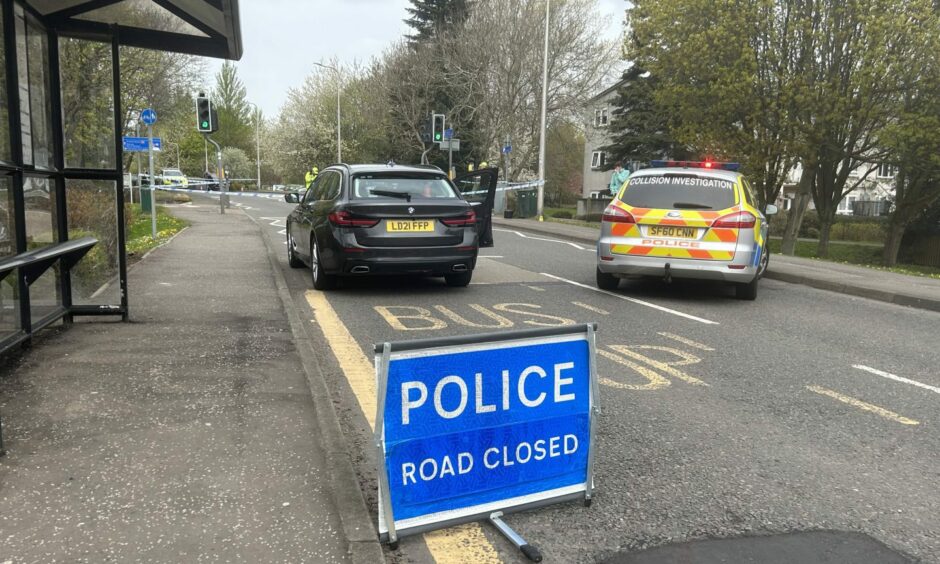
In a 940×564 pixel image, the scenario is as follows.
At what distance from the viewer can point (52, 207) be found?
634 centimetres

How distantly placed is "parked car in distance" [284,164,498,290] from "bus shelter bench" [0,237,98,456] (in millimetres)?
2957

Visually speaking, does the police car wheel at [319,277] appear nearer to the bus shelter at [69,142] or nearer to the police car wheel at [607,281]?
the bus shelter at [69,142]

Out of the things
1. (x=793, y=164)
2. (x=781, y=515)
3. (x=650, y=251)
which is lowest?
(x=781, y=515)

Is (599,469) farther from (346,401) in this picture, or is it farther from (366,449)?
(346,401)

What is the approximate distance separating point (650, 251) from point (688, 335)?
2174 millimetres

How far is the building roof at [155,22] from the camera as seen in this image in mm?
6059

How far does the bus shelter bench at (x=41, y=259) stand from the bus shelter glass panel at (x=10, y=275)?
0.45 feet

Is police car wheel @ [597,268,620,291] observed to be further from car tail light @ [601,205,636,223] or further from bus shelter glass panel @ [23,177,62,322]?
bus shelter glass panel @ [23,177,62,322]

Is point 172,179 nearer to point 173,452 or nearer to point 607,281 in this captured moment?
point 607,281

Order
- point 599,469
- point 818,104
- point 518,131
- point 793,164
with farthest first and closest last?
point 518,131
point 793,164
point 818,104
point 599,469

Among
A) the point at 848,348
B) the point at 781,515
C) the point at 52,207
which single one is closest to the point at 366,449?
the point at 781,515

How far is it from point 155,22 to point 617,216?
5699 millimetres

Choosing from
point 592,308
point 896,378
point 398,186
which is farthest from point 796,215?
point 896,378

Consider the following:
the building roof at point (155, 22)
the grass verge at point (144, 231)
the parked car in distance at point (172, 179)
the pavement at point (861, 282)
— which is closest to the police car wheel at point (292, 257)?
the grass verge at point (144, 231)
